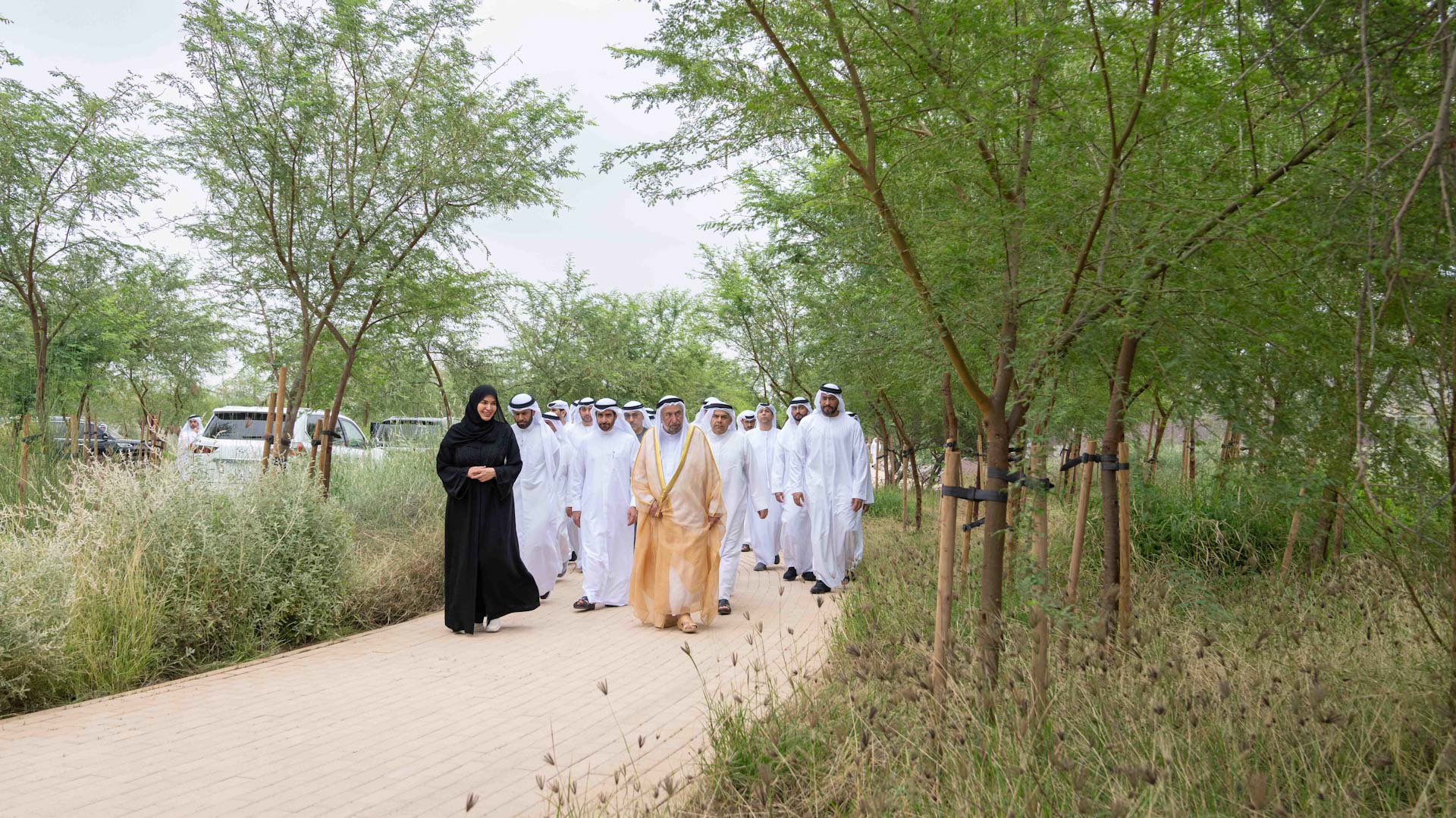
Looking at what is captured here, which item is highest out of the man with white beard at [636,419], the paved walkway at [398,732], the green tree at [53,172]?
the green tree at [53,172]

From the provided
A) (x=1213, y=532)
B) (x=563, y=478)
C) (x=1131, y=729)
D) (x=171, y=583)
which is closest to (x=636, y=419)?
(x=563, y=478)

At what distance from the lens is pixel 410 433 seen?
1566 centimetres

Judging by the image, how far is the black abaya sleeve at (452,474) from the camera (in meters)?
8.52

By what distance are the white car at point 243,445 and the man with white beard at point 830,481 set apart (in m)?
5.35

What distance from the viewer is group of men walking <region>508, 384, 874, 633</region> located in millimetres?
8648

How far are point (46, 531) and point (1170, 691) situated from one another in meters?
7.62

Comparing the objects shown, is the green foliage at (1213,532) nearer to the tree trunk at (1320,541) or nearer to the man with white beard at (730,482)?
the tree trunk at (1320,541)

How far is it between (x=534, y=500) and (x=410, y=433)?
6199 mm

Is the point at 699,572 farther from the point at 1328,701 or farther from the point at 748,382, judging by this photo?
the point at 748,382

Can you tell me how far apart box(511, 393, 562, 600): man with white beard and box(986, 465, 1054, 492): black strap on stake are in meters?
6.47

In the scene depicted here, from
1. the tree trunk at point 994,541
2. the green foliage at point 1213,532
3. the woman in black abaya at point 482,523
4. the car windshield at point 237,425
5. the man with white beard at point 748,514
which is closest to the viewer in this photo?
the tree trunk at point 994,541

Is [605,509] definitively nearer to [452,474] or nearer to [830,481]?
[452,474]

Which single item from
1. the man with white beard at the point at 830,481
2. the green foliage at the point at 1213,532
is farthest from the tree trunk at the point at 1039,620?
the man with white beard at the point at 830,481

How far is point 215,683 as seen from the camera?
6.27m
